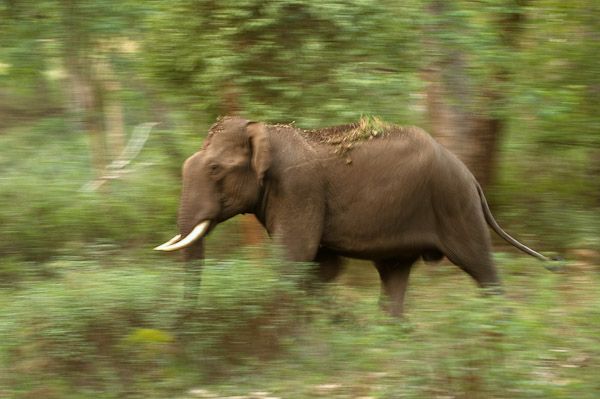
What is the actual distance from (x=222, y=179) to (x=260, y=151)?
1.23 ft

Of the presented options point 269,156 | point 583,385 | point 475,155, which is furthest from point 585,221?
point 583,385

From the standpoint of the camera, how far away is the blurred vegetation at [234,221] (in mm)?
6496

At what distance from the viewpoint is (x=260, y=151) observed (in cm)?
814

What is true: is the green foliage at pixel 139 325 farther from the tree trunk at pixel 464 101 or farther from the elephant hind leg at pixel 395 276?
the tree trunk at pixel 464 101

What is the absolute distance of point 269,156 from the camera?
8188mm

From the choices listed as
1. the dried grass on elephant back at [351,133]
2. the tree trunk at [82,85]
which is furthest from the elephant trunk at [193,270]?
the tree trunk at [82,85]

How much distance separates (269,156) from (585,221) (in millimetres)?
4192

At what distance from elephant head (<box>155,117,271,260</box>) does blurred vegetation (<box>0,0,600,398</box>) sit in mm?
399

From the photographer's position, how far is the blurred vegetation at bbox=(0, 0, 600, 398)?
21.3ft

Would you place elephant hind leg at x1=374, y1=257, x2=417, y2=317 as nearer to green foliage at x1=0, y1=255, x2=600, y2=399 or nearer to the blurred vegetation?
the blurred vegetation

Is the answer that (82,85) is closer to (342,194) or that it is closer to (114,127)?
(114,127)

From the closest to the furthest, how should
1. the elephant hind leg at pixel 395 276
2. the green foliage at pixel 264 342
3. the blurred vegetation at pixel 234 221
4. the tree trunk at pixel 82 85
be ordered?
1. the green foliage at pixel 264 342
2. the blurred vegetation at pixel 234 221
3. the elephant hind leg at pixel 395 276
4. the tree trunk at pixel 82 85

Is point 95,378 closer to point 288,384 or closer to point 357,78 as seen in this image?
point 288,384

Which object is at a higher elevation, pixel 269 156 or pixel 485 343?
pixel 269 156
